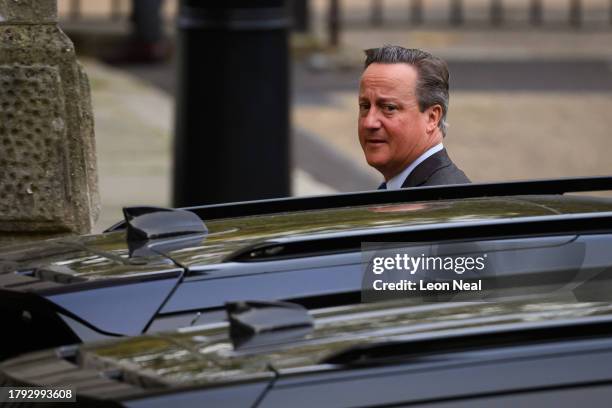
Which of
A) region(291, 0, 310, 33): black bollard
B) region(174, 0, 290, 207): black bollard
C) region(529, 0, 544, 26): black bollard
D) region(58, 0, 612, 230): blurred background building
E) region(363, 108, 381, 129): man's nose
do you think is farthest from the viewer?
region(529, 0, 544, 26): black bollard

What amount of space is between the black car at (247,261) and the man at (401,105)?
393 millimetres

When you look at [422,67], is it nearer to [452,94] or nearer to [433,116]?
[433,116]

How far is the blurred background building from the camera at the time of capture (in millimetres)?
11828

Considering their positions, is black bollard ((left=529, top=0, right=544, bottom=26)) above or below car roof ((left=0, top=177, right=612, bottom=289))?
below

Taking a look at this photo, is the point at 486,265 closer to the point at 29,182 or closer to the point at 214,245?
the point at 214,245

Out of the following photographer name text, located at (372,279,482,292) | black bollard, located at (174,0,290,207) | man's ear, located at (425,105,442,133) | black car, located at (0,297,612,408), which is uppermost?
man's ear, located at (425,105,442,133)

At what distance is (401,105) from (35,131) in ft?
5.52

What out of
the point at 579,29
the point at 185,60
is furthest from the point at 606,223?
the point at 579,29

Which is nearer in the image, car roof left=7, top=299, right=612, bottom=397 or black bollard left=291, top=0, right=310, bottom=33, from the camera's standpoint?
car roof left=7, top=299, right=612, bottom=397

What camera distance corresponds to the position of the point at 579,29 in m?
22.8

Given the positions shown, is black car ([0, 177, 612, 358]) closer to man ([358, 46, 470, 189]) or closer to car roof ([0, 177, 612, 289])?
car roof ([0, 177, 612, 289])

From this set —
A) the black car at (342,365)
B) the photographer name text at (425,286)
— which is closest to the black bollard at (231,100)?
the photographer name text at (425,286)


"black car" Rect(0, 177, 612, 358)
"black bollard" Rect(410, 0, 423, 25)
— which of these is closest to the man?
"black car" Rect(0, 177, 612, 358)

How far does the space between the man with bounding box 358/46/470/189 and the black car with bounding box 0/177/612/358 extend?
1.29 feet
